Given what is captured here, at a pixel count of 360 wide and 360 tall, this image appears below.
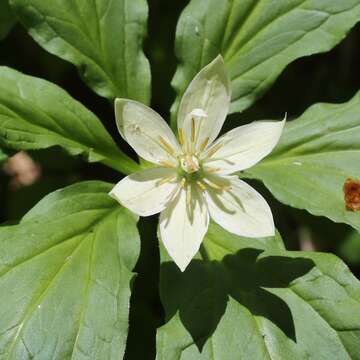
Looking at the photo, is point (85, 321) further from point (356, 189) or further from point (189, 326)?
point (356, 189)

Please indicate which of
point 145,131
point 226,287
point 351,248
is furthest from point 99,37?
point 351,248

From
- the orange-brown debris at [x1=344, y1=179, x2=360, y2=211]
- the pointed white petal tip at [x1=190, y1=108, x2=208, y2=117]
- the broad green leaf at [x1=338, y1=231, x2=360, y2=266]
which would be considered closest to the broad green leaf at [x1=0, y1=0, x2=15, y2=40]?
the pointed white petal tip at [x1=190, y1=108, x2=208, y2=117]

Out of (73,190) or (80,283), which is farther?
(73,190)

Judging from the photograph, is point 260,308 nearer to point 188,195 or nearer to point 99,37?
point 188,195

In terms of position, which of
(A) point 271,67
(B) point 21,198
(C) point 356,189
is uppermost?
(A) point 271,67

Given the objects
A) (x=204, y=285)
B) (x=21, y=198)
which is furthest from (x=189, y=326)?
(x=21, y=198)

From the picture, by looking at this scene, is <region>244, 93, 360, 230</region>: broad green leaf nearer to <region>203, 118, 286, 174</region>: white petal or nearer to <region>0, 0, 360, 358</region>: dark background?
<region>203, 118, 286, 174</region>: white petal
